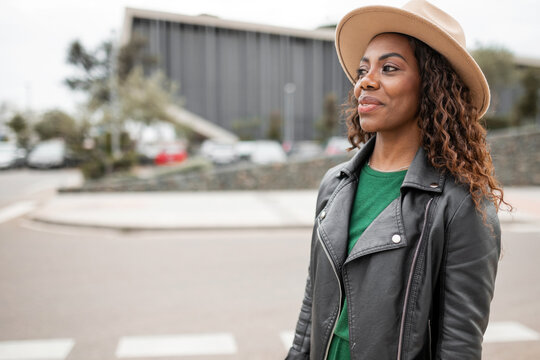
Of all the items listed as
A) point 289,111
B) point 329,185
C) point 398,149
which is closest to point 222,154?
point 289,111

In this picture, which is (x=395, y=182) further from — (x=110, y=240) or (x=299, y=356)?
(x=110, y=240)

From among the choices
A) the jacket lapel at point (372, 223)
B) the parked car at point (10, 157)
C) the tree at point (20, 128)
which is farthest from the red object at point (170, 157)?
the jacket lapel at point (372, 223)

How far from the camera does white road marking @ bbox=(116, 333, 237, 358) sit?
144 inches

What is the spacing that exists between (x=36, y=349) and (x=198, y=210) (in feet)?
23.3

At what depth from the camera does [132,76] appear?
29516 millimetres

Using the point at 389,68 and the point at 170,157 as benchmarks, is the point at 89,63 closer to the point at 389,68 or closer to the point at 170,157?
the point at 170,157

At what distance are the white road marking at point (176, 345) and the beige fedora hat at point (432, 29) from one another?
9.17ft

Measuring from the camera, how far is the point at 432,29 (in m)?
1.43

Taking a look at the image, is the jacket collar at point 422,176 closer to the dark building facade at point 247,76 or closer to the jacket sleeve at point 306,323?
the jacket sleeve at point 306,323

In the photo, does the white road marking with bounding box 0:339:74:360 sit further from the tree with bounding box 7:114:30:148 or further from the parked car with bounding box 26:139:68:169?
the tree with bounding box 7:114:30:148

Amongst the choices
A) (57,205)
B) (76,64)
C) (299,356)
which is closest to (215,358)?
(299,356)

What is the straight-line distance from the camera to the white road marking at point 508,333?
3865 mm

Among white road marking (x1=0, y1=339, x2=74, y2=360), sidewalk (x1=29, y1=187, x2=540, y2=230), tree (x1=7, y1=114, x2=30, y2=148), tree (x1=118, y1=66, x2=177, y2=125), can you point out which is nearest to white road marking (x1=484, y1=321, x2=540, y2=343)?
white road marking (x1=0, y1=339, x2=74, y2=360)

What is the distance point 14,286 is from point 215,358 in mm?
2924
